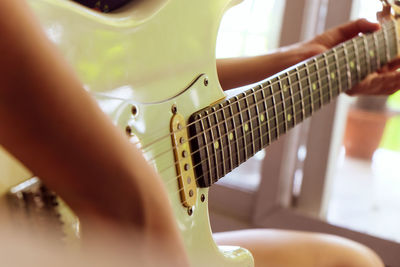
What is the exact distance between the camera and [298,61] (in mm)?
945

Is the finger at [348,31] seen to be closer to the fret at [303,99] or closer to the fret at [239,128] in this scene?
the fret at [303,99]

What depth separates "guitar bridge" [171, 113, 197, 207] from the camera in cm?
52

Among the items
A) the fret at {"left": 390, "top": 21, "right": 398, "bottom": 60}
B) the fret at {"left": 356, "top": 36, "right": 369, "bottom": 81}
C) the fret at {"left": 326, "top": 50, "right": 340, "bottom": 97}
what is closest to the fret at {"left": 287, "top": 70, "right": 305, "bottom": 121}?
the fret at {"left": 326, "top": 50, "right": 340, "bottom": 97}

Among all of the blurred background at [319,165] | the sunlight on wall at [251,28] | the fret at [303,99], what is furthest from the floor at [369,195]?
the fret at [303,99]

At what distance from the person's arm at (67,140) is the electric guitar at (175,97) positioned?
74 mm

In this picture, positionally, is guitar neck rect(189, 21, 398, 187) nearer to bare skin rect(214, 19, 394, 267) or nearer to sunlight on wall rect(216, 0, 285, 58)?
bare skin rect(214, 19, 394, 267)

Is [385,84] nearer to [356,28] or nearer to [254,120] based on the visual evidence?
[356,28]

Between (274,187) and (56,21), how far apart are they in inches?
46.6

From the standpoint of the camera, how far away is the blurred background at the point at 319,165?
1415 millimetres

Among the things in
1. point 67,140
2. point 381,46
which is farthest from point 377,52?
point 67,140

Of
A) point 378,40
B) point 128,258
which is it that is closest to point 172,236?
point 128,258

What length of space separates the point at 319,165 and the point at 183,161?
1.00 metres

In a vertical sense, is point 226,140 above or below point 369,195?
above

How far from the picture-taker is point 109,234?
1.12 ft
